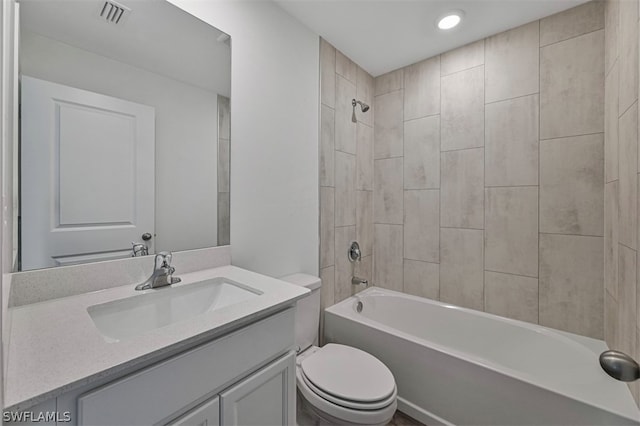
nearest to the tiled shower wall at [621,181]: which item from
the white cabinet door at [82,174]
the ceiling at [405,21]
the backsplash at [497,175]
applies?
the backsplash at [497,175]

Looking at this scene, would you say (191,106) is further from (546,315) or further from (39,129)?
(546,315)

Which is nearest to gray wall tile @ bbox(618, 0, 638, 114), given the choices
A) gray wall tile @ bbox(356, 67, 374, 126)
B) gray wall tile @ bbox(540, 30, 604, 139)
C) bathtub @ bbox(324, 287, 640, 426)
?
gray wall tile @ bbox(540, 30, 604, 139)

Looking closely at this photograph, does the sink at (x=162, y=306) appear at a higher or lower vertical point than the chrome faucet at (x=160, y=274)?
lower

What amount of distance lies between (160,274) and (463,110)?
7.19 feet

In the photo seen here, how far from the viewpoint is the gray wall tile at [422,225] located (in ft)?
7.11

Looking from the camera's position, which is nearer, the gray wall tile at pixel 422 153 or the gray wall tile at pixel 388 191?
the gray wall tile at pixel 422 153

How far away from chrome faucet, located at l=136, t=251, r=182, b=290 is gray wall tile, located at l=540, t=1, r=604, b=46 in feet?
8.12

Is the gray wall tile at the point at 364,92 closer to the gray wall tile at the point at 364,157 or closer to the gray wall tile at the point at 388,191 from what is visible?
the gray wall tile at the point at 364,157

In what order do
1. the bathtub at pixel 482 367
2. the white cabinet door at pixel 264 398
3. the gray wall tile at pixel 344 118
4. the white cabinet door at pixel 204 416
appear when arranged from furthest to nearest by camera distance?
the gray wall tile at pixel 344 118 → the bathtub at pixel 482 367 → the white cabinet door at pixel 264 398 → the white cabinet door at pixel 204 416

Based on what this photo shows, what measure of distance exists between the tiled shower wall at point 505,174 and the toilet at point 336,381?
3.31 ft

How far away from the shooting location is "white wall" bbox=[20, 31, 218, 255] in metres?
0.95

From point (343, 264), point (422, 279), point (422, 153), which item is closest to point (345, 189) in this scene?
point (343, 264)

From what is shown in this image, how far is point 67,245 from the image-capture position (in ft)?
3.14

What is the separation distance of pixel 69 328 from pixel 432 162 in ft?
7.39
